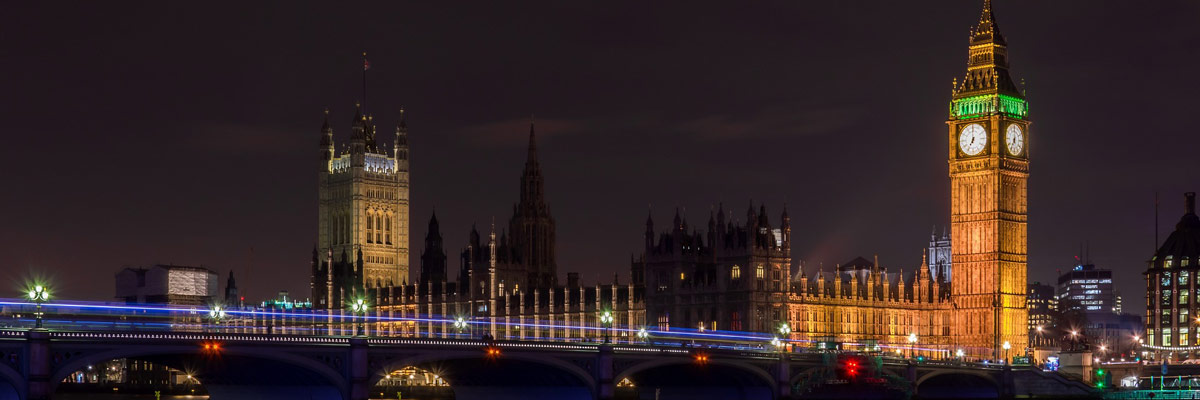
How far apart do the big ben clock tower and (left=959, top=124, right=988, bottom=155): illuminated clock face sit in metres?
Answer: 0.08

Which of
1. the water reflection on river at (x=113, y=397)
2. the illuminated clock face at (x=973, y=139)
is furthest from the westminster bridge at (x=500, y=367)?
the water reflection on river at (x=113, y=397)

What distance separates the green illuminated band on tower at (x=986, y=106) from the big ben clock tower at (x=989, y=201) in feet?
0.26

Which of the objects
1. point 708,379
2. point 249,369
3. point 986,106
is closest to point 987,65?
point 986,106

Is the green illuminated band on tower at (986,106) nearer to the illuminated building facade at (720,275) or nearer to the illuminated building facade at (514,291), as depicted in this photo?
the illuminated building facade at (720,275)

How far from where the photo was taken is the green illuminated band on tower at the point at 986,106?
15762cm

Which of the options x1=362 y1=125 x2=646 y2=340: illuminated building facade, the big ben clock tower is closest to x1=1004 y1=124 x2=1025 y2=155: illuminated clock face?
the big ben clock tower

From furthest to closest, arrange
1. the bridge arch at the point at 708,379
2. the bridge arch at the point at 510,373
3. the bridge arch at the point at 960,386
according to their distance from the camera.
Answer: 1. the bridge arch at the point at 960,386
2. the bridge arch at the point at 708,379
3. the bridge arch at the point at 510,373

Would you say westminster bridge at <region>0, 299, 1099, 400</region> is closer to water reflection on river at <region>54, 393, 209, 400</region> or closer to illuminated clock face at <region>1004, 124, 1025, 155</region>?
illuminated clock face at <region>1004, 124, 1025, 155</region>

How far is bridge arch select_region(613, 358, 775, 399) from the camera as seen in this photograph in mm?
117812

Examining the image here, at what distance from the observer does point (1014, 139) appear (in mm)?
158500

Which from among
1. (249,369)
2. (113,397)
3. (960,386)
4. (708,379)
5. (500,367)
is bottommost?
(113,397)

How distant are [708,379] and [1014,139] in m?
46.7

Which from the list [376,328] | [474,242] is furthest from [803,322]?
[376,328]

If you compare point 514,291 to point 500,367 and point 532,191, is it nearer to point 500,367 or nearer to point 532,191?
point 532,191
